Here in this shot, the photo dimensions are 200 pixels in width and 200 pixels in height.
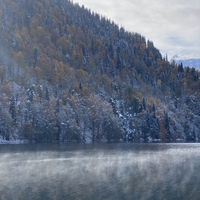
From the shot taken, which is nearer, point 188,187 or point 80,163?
point 188,187

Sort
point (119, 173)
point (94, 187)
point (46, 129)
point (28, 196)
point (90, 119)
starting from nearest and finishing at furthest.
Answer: point (28, 196) → point (94, 187) → point (119, 173) → point (46, 129) → point (90, 119)

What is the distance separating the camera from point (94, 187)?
42.1 m

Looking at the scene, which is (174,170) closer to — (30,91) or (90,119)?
(90,119)

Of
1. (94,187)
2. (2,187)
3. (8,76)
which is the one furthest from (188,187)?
(8,76)

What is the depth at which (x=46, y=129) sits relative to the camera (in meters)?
154

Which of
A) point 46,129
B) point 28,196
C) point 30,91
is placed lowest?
point 28,196

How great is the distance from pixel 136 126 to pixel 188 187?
150 metres

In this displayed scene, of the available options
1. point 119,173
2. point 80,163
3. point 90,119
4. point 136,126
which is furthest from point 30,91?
point 119,173

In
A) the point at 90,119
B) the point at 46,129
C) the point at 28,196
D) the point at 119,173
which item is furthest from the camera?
A: the point at 90,119

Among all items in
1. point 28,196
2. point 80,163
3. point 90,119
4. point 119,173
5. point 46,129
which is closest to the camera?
point 28,196

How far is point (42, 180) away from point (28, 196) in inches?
409

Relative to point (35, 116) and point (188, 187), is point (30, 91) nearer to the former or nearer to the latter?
point (35, 116)

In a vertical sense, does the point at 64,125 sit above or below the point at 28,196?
above

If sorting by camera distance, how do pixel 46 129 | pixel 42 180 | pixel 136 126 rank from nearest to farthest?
1. pixel 42 180
2. pixel 46 129
3. pixel 136 126
